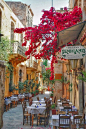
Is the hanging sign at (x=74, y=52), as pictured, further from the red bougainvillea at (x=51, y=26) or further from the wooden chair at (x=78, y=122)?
the red bougainvillea at (x=51, y=26)

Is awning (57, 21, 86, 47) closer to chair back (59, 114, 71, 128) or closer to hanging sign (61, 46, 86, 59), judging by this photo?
hanging sign (61, 46, 86, 59)

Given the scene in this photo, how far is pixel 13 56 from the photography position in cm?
1692

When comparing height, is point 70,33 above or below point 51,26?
below

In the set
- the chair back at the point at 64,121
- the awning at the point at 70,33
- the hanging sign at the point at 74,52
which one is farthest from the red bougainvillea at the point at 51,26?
the chair back at the point at 64,121

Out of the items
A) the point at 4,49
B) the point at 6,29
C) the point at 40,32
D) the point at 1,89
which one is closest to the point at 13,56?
the point at 6,29

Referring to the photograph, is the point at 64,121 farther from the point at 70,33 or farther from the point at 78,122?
the point at 70,33

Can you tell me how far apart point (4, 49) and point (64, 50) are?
7.57m

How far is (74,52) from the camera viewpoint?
250 inches

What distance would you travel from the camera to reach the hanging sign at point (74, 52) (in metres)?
6.28

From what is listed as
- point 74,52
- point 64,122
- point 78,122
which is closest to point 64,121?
point 64,122

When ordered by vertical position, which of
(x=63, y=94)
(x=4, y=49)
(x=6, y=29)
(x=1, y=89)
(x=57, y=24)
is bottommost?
(x=63, y=94)

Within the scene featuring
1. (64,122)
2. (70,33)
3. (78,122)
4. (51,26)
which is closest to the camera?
(78,122)

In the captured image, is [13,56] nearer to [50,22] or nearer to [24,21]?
[50,22]

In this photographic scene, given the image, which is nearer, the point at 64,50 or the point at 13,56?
the point at 64,50
